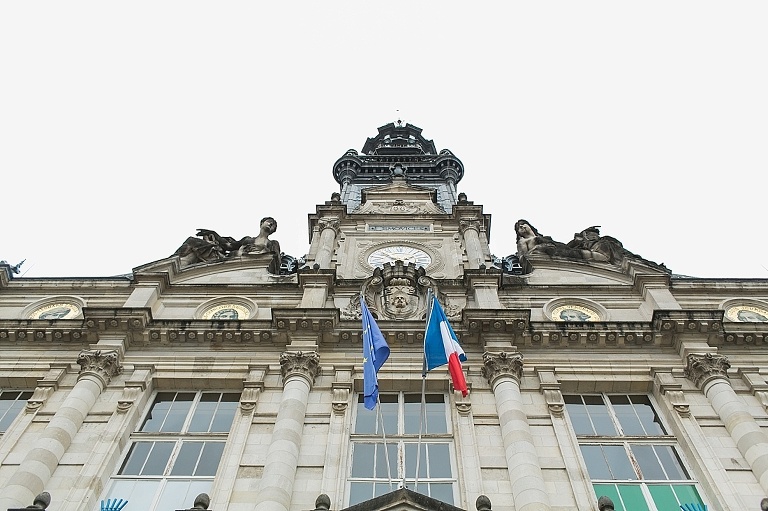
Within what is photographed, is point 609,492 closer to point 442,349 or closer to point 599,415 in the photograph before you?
point 599,415

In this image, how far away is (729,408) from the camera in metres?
16.0

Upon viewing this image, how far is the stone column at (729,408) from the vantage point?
1465cm

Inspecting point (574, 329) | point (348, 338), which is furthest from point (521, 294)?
point (348, 338)

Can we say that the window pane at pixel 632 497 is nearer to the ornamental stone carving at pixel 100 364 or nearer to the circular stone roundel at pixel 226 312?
the circular stone roundel at pixel 226 312

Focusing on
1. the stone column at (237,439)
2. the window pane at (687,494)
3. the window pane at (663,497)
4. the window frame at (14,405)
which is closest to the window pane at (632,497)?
the window pane at (663,497)

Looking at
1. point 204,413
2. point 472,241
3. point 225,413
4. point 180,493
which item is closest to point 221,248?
point 472,241

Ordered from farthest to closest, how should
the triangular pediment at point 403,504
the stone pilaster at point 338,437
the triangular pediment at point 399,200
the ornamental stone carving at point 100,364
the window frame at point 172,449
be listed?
the triangular pediment at point 399,200 < the ornamental stone carving at point 100,364 < the window frame at point 172,449 < the stone pilaster at point 338,437 < the triangular pediment at point 403,504

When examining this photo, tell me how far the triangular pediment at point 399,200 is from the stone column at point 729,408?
12.3m

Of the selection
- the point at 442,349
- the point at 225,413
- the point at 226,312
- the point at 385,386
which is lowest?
the point at 225,413

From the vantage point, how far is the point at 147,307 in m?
19.5

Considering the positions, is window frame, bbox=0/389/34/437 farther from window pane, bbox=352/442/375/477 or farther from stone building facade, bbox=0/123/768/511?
window pane, bbox=352/442/375/477

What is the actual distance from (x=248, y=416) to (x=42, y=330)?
6.51 m

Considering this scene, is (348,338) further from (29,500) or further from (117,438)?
(29,500)

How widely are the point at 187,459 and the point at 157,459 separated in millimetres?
653
